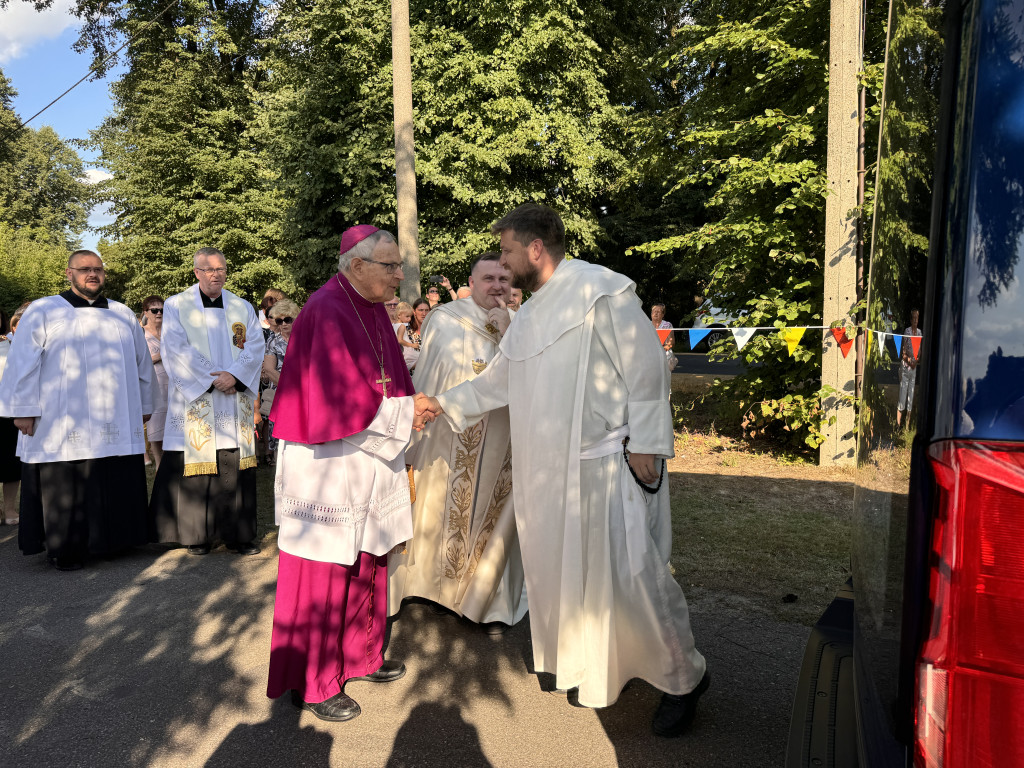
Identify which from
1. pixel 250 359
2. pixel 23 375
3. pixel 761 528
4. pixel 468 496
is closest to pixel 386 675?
pixel 468 496

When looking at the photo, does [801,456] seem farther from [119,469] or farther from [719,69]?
[119,469]

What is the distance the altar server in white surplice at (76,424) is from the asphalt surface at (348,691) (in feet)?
3.21

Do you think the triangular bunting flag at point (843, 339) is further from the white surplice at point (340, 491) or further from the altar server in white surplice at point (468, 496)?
the white surplice at point (340, 491)

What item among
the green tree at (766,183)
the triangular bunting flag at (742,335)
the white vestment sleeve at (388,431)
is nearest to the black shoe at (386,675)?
the white vestment sleeve at (388,431)

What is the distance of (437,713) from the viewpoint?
3613 millimetres

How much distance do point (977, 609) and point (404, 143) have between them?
34.0ft

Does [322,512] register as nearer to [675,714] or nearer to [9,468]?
[675,714]

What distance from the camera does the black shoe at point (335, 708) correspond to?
3.55 m

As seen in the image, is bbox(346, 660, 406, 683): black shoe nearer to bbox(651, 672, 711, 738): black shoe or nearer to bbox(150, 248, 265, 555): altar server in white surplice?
bbox(651, 672, 711, 738): black shoe

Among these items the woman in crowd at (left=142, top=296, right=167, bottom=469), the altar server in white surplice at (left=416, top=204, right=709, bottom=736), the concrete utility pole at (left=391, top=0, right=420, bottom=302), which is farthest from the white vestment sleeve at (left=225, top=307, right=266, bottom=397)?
the concrete utility pole at (left=391, top=0, right=420, bottom=302)

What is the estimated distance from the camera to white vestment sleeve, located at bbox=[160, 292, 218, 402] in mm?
6301

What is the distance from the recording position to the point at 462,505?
4.62 meters

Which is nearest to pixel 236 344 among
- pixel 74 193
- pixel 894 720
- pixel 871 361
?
pixel 871 361

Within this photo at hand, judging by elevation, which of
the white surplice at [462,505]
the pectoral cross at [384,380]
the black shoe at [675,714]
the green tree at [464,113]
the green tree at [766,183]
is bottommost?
the black shoe at [675,714]
